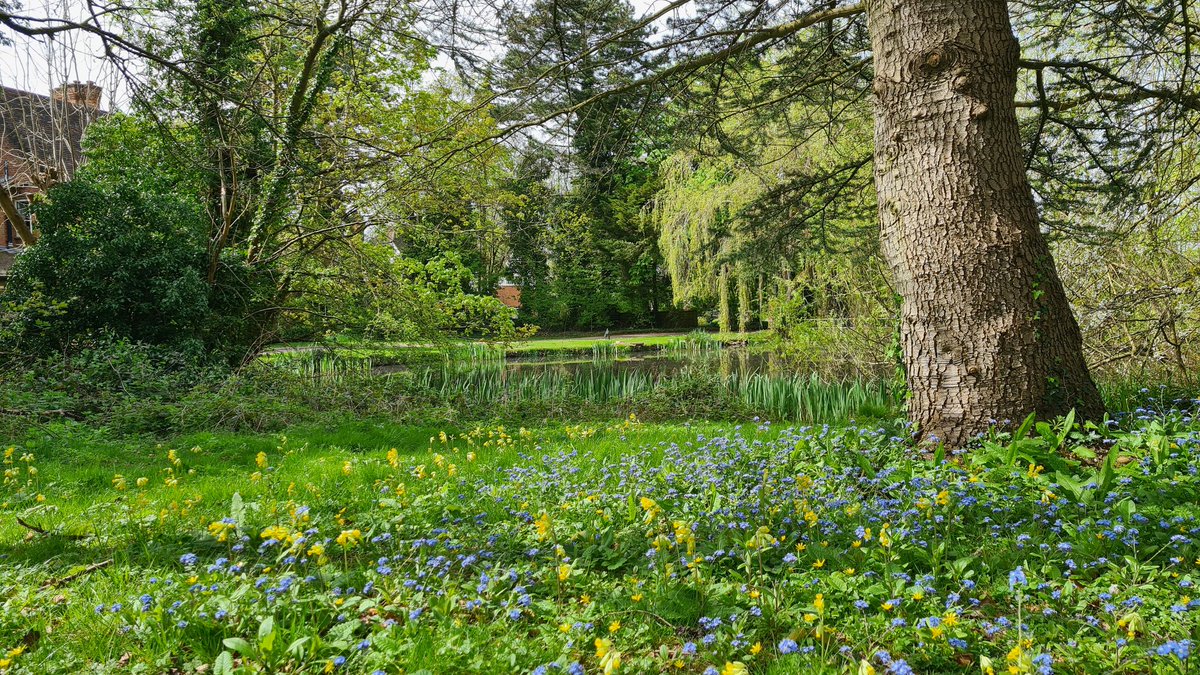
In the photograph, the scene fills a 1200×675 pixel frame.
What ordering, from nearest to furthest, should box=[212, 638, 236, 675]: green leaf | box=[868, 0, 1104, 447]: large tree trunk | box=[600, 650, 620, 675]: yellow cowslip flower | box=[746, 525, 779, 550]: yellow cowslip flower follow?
box=[600, 650, 620, 675]: yellow cowslip flower < box=[212, 638, 236, 675]: green leaf < box=[746, 525, 779, 550]: yellow cowslip flower < box=[868, 0, 1104, 447]: large tree trunk

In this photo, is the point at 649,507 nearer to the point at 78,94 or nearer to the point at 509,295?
the point at 78,94

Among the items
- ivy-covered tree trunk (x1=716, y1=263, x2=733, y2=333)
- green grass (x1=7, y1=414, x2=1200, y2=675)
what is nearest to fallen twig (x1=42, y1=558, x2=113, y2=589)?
green grass (x1=7, y1=414, x2=1200, y2=675)

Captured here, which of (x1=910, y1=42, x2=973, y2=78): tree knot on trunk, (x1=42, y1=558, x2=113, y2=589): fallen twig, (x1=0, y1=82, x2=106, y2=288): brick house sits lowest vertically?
(x1=42, y1=558, x2=113, y2=589): fallen twig

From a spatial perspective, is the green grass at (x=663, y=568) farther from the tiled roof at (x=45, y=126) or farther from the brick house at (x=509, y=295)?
the brick house at (x=509, y=295)

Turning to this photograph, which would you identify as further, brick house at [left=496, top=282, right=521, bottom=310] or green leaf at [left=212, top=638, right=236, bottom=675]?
brick house at [left=496, top=282, right=521, bottom=310]

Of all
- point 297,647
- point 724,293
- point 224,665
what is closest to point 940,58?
point 297,647

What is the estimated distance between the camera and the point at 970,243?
3303 millimetres

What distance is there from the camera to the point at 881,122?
3619mm

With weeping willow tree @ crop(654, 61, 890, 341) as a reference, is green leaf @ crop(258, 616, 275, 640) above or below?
below

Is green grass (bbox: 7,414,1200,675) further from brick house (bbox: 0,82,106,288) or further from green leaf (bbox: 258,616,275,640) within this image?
brick house (bbox: 0,82,106,288)

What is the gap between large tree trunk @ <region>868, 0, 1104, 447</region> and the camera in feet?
10.7

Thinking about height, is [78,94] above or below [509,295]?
above

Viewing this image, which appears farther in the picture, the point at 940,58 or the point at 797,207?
the point at 797,207

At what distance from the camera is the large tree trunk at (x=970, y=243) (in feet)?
10.7
